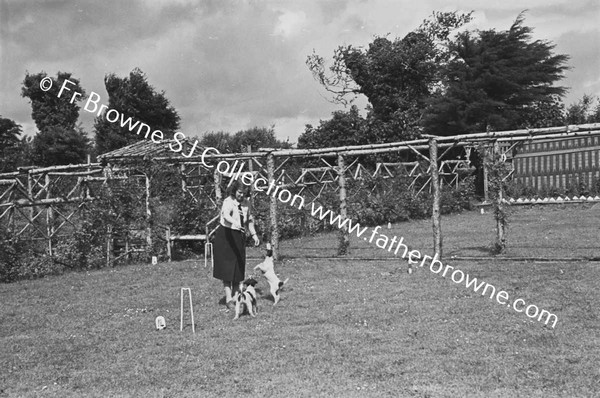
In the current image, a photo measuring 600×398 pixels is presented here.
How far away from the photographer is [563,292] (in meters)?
9.15

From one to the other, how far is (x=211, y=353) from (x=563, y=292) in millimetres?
5588

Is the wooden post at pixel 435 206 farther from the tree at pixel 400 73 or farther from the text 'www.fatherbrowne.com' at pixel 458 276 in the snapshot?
the tree at pixel 400 73

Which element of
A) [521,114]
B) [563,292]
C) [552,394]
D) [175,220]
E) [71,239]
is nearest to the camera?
[552,394]

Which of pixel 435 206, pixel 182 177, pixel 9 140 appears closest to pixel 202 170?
pixel 182 177

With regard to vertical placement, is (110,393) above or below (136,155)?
below

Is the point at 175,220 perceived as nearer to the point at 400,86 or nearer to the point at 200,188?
the point at 200,188

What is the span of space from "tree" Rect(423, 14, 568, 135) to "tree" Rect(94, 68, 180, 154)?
53.7 feet

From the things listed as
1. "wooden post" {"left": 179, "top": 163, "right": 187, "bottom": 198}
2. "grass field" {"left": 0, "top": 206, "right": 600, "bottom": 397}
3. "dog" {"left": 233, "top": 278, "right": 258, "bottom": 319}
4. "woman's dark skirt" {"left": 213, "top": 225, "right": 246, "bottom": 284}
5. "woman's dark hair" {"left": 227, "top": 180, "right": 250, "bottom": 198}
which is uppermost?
"wooden post" {"left": 179, "top": 163, "right": 187, "bottom": 198}

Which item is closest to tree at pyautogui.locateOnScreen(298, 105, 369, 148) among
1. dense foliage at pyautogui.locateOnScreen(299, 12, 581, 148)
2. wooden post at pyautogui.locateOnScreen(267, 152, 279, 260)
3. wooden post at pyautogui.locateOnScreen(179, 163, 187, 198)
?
dense foliage at pyautogui.locateOnScreen(299, 12, 581, 148)

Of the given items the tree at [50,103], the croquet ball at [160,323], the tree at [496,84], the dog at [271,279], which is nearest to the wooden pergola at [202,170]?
the dog at [271,279]

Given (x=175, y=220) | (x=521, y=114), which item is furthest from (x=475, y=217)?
(x=175, y=220)

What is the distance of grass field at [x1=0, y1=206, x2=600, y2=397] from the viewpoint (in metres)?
5.59

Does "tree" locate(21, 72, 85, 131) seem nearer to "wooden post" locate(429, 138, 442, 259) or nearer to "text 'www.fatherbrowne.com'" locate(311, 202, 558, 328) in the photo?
"text 'www.fatherbrowne.com'" locate(311, 202, 558, 328)

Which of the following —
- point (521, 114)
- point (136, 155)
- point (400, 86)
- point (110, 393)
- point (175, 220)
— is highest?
point (400, 86)
